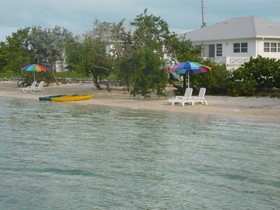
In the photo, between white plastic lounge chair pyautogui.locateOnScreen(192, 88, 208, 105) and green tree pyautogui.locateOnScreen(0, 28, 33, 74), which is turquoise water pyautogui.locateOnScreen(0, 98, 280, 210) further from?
green tree pyautogui.locateOnScreen(0, 28, 33, 74)

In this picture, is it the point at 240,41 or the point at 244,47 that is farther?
the point at 240,41

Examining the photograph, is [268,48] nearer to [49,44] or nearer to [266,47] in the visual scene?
[266,47]

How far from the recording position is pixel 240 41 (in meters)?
41.3

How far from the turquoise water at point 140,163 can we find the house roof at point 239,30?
20516mm

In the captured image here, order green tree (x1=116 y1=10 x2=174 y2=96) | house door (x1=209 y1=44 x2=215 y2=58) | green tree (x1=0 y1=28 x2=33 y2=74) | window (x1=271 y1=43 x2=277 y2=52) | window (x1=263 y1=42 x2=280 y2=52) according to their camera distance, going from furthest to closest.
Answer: green tree (x1=0 y1=28 x2=33 y2=74) → house door (x1=209 y1=44 x2=215 y2=58) → window (x1=271 y1=43 x2=277 y2=52) → window (x1=263 y1=42 x2=280 y2=52) → green tree (x1=116 y1=10 x2=174 y2=96)

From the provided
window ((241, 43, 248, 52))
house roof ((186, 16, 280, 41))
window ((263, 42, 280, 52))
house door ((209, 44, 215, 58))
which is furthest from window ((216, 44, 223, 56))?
window ((263, 42, 280, 52))

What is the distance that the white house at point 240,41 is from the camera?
40250 mm

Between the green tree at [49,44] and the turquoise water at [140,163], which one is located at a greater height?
the green tree at [49,44]

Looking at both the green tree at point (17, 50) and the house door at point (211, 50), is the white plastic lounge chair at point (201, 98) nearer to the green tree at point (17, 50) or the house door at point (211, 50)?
the house door at point (211, 50)

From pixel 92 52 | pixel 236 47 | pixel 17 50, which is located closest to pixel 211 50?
pixel 236 47

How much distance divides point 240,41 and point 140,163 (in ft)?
97.8

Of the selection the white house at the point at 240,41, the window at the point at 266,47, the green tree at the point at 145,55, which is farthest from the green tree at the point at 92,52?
the window at the point at 266,47

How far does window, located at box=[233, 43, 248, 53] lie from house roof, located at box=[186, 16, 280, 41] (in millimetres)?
733

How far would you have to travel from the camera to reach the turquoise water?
10125mm
